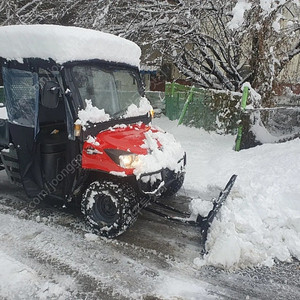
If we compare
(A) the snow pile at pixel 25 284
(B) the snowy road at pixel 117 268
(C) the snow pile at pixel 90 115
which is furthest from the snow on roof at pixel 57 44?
(A) the snow pile at pixel 25 284

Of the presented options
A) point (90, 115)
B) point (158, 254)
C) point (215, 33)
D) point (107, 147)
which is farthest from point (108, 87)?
point (215, 33)

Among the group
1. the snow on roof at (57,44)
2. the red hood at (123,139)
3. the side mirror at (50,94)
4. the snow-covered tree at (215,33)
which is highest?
the snow-covered tree at (215,33)

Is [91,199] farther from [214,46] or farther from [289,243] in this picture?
[214,46]

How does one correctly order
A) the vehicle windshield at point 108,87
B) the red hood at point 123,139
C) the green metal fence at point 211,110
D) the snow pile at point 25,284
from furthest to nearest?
the green metal fence at point 211,110, the vehicle windshield at point 108,87, the red hood at point 123,139, the snow pile at point 25,284

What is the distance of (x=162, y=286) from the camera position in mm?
2932

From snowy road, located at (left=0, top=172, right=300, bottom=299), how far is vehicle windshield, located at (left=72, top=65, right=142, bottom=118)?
1.65 meters

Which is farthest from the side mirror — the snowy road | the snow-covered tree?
the snow-covered tree

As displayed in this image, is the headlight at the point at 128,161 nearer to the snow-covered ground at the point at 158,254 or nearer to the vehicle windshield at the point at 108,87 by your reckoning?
the vehicle windshield at the point at 108,87

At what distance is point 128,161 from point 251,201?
1945mm

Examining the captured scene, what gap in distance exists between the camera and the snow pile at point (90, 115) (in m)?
3.62

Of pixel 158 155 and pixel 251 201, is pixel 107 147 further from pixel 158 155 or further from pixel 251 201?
pixel 251 201

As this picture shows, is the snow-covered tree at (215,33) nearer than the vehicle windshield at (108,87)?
No

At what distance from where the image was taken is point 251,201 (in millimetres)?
4254

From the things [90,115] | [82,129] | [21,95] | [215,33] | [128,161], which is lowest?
[128,161]
